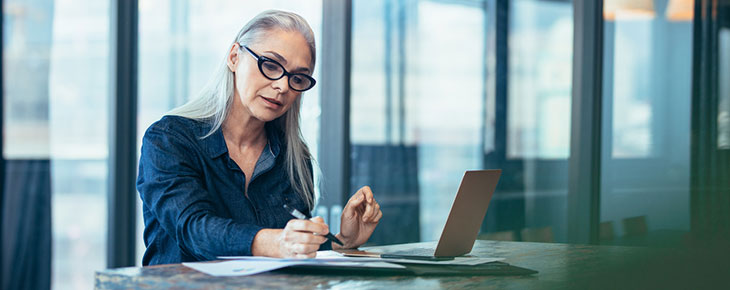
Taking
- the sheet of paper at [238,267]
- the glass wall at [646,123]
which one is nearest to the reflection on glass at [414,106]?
the glass wall at [646,123]

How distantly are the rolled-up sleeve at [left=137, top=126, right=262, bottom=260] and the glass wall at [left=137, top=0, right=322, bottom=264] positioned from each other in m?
1.84

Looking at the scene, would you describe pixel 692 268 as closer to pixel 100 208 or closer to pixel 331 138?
pixel 331 138

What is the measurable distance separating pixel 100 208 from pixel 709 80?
271 centimetres

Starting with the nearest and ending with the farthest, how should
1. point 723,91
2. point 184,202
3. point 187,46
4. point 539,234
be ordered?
1. point 184,202
2. point 723,91
3. point 539,234
4. point 187,46

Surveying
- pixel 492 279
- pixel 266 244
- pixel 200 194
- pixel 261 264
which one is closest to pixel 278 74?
pixel 200 194

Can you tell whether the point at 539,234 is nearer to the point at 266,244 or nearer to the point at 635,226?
the point at 635,226

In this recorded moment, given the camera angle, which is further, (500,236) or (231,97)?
(500,236)

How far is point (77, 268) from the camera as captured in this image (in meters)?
3.21

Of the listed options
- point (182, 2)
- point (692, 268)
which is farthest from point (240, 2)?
point (692, 268)

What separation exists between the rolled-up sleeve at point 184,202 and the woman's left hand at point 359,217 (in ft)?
1.01

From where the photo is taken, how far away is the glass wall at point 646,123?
104 inches

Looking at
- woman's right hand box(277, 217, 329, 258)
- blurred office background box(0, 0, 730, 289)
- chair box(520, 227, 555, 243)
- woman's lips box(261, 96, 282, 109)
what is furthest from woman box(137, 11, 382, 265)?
chair box(520, 227, 555, 243)

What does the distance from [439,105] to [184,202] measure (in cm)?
225

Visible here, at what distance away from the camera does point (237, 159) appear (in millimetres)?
1737
